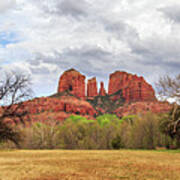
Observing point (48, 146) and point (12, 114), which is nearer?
point (12, 114)

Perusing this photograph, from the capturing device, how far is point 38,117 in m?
125

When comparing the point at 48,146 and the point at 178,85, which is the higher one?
the point at 178,85

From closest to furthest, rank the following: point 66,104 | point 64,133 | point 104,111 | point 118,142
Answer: point 118,142
point 64,133
point 66,104
point 104,111

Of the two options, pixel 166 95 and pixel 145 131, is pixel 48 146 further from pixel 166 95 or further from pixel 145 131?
pixel 166 95

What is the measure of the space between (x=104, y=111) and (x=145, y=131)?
12943 cm

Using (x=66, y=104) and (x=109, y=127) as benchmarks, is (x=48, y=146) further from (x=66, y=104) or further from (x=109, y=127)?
(x=66, y=104)

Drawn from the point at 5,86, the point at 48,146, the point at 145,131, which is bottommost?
the point at 48,146

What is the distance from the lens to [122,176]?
53.2 feet

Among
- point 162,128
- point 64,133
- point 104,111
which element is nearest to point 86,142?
point 64,133

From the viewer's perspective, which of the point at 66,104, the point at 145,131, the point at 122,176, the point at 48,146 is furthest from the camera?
the point at 66,104

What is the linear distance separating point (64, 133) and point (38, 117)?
52.6 metres

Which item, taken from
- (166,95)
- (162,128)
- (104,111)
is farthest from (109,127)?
(104,111)

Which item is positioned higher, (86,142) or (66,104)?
(66,104)

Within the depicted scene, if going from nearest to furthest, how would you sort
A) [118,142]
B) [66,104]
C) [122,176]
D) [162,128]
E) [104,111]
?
[122,176]
[162,128]
[118,142]
[66,104]
[104,111]
